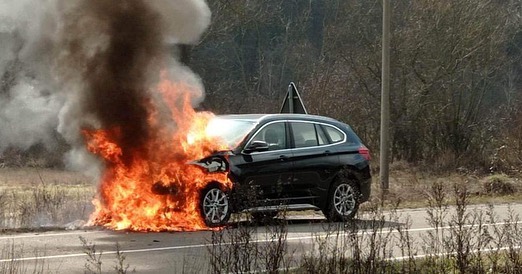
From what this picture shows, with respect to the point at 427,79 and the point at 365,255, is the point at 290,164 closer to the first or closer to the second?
the point at 365,255

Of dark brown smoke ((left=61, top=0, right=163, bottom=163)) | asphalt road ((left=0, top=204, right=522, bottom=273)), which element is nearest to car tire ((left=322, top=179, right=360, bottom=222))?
asphalt road ((left=0, top=204, right=522, bottom=273))

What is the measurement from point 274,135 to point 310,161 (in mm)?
805

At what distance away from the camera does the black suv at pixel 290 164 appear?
14.8m

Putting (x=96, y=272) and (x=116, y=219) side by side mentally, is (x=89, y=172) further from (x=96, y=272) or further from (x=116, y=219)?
(x=96, y=272)

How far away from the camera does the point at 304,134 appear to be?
53.4ft

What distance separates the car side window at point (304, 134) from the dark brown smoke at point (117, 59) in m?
2.69

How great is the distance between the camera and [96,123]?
15.0 meters

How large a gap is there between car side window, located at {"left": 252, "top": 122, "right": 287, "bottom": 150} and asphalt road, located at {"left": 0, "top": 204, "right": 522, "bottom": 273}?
4.68 feet

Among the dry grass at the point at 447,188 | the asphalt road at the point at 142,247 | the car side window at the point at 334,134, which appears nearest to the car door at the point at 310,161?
the car side window at the point at 334,134

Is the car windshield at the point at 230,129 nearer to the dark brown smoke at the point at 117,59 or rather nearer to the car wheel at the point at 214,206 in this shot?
the car wheel at the point at 214,206

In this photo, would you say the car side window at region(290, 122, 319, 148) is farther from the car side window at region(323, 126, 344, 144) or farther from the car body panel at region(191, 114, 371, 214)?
the car side window at region(323, 126, 344, 144)

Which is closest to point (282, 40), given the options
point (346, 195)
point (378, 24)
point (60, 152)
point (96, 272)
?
point (378, 24)

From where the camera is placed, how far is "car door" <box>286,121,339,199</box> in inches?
620

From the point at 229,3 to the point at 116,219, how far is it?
24.5 metres
